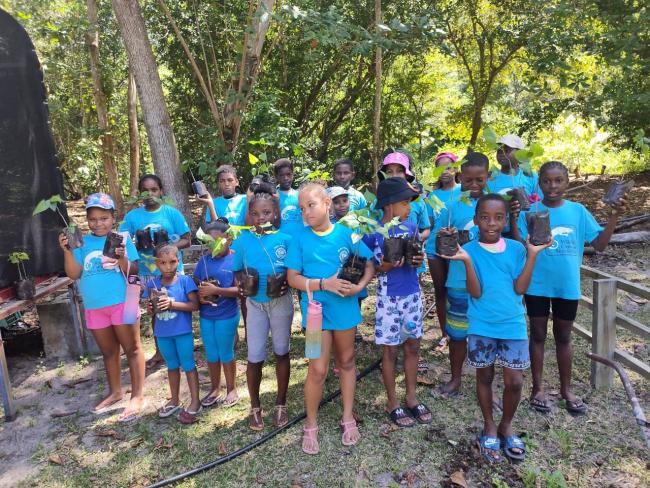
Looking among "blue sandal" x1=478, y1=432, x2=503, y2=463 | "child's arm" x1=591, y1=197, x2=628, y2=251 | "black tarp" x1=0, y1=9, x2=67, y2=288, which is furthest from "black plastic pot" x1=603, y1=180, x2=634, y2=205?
"black tarp" x1=0, y1=9, x2=67, y2=288

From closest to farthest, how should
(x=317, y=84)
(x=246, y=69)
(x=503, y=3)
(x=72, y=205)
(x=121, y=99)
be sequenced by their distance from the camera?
(x=246, y=69)
(x=503, y=3)
(x=317, y=84)
(x=121, y=99)
(x=72, y=205)

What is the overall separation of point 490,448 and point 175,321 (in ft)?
8.19

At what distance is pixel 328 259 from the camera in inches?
127

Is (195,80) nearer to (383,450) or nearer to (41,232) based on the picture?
(41,232)

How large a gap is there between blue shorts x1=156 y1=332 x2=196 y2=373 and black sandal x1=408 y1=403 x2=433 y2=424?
5.96 feet

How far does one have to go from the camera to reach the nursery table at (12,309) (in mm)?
4020

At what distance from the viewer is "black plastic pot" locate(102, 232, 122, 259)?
3641 mm

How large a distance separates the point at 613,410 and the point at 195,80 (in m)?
11.4

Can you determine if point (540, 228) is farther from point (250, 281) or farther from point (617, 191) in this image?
point (250, 281)

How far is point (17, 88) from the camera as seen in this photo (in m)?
4.75

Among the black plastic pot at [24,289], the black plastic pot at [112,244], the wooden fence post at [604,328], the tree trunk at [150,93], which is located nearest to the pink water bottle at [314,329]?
the black plastic pot at [112,244]

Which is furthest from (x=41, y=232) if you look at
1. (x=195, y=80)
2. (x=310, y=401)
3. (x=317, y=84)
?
(x=317, y=84)

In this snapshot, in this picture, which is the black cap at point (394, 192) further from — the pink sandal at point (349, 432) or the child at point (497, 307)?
the pink sandal at point (349, 432)

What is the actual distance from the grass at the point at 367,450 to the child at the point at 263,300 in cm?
33
